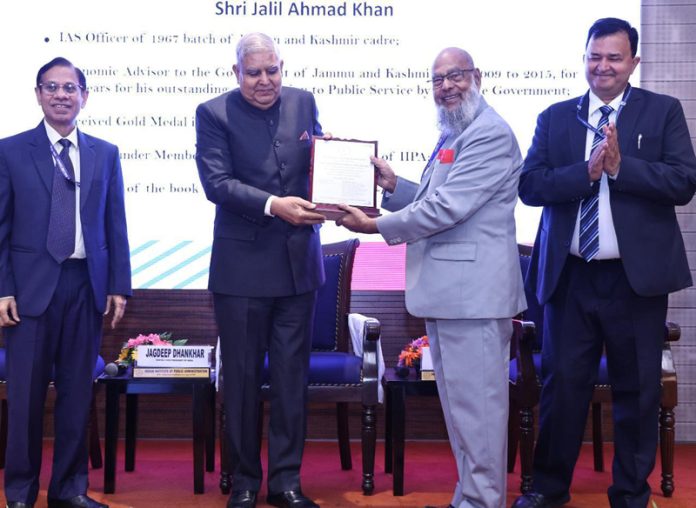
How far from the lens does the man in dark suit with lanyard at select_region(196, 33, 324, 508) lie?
3.26 m

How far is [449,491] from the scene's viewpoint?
12.4 ft

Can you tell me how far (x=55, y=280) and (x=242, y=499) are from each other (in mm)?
1069

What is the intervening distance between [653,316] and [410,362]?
1159 millimetres

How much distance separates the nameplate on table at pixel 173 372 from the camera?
381cm

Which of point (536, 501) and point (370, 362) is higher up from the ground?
point (370, 362)

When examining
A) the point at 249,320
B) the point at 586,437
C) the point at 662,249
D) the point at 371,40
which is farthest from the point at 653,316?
the point at 371,40

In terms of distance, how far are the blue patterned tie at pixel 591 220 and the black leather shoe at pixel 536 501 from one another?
0.94 m

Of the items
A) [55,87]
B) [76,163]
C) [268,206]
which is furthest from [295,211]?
[55,87]

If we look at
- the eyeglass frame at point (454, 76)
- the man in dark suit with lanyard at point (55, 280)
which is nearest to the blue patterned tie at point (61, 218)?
the man in dark suit with lanyard at point (55, 280)

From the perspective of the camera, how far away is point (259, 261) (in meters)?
3.27

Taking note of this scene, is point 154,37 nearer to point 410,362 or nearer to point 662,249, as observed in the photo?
point 410,362

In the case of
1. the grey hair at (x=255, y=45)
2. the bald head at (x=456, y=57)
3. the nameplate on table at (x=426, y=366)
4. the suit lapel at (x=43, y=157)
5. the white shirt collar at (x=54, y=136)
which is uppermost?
the grey hair at (x=255, y=45)

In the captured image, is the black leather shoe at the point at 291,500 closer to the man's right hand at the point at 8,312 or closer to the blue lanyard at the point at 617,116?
the man's right hand at the point at 8,312

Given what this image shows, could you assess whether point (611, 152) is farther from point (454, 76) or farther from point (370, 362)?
point (370, 362)
